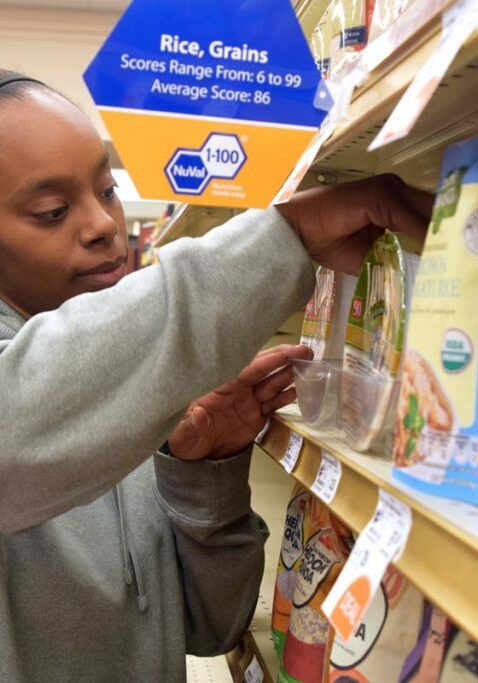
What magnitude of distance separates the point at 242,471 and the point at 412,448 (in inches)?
27.7

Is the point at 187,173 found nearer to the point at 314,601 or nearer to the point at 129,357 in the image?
the point at 129,357

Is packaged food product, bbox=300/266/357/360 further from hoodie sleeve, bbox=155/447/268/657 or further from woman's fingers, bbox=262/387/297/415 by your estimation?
hoodie sleeve, bbox=155/447/268/657

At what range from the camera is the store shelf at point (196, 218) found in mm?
2133

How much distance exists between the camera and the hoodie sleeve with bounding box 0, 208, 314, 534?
0.67 meters

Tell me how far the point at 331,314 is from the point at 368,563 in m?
0.56

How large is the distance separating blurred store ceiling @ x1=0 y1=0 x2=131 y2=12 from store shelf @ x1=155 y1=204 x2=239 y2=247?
239 centimetres

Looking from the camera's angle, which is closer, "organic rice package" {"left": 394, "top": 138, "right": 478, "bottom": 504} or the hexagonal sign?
"organic rice package" {"left": 394, "top": 138, "right": 478, "bottom": 504}

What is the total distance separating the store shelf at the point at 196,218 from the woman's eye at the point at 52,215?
3.29 feet

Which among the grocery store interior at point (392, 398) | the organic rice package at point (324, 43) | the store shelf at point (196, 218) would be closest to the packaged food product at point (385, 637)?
the grocery store interior at point (392, 398)

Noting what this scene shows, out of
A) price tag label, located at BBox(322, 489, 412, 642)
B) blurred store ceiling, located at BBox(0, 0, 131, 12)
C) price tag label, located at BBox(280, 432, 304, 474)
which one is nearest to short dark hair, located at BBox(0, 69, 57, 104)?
price tag label, located at BBox(280, 432, 304, 474)

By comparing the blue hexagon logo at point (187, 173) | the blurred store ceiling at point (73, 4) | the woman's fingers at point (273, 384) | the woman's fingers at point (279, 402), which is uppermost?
the blurred store ceiling at point (73, 4)

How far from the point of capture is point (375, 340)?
805mm

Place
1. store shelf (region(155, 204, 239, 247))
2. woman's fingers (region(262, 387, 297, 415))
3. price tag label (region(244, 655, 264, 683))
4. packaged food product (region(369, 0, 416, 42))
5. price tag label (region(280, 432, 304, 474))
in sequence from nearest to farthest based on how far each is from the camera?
packaged food product (region(369, 0, 416, 42)) < price tag label (region(280, 432, 304, 474)) < woman's fingers (region(262, 387, 297, 415)) < price tag label (region(244, 655, 264, 683)) < store shelf (region(155, 204, 239, 247))

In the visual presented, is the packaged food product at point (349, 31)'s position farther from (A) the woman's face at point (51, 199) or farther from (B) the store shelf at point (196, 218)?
(B) the store shelf at point (196, 218)
